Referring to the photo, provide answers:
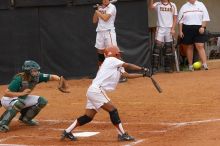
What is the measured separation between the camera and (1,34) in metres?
16.6

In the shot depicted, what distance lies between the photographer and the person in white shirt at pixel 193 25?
16.9 metres

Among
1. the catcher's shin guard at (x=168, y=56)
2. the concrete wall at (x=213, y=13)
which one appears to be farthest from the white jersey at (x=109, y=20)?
the concrete wall at (x=213, y=13)

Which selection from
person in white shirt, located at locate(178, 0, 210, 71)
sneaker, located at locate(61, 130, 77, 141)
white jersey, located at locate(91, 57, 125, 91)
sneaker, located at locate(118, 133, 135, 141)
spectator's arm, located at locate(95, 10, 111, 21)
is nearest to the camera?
sneaker, located at locate(118, 133, 135, 141)

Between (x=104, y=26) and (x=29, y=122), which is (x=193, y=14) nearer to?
(x=104, y=26)

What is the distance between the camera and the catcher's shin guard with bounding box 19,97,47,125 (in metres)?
10.6

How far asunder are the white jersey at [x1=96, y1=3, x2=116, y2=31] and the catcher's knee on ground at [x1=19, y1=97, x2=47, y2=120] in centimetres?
501

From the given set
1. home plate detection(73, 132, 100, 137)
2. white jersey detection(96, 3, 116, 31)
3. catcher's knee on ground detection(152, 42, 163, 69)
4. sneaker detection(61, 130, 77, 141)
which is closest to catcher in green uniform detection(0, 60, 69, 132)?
home plate detection(73, 132, 100, 137)

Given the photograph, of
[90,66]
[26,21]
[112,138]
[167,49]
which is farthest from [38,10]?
[112,138]

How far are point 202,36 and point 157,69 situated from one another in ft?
5.21

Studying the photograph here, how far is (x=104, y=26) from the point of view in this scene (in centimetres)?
1540

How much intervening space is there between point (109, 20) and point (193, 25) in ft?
9.76

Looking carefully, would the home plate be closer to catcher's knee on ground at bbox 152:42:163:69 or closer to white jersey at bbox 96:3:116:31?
white jersey at bbox 96:3:116:31

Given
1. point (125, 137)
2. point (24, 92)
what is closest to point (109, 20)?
point (24, 92)

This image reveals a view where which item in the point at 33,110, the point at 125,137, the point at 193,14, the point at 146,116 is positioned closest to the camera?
the point at 125,137
